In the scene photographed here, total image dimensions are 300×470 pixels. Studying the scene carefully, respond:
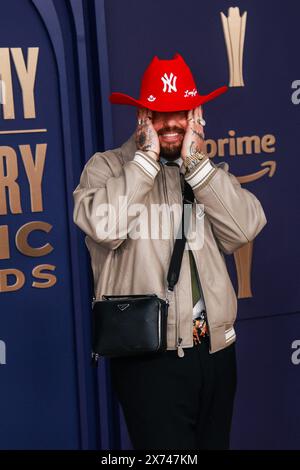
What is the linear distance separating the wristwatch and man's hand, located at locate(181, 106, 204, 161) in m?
0.01

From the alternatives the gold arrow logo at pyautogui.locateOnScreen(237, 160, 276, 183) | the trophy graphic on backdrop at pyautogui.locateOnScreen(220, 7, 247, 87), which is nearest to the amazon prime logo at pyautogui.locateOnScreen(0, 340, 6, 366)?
the gold arrow logo at pyautogui.locateOnScreen(237, 160, 276, 183)

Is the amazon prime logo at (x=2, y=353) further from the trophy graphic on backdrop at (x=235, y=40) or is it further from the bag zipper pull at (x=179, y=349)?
the trophy graphic on backdrop at (x=235, y=40)

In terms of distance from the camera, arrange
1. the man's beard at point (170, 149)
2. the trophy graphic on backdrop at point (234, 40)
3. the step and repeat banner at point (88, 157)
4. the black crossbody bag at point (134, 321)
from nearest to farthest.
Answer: the black crossbody bag at point (134, 321), the man's beard at point (170, 149), the step and repeat banner at point (88, 157), the trophy graphic on backdrop at point (234, 40)

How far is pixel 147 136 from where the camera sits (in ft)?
7.59

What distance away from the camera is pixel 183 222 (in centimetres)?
232

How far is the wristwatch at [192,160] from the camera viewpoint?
2287 millimetres

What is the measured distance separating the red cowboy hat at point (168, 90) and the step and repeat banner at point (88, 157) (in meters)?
0.54

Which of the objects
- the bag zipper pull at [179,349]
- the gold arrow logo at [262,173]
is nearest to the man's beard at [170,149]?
the bag zipper pull at [179,349]

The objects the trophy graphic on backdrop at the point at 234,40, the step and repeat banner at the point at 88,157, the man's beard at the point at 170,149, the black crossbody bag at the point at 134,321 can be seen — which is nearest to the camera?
the black crossbody bag at the point at 134,321

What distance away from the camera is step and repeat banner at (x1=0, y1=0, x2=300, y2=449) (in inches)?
111

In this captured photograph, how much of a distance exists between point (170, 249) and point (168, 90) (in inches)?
17.2

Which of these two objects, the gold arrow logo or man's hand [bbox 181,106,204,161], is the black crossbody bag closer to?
man's hand [bbox 181,106,204,161]
